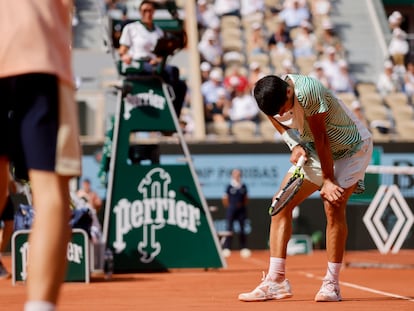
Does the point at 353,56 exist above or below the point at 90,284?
above

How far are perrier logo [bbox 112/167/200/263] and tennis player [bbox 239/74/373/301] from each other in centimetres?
458

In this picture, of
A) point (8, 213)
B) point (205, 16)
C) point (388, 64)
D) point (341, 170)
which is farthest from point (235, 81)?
point (341, 170)

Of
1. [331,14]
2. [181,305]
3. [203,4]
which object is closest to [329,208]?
[181,305]

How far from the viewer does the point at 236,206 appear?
1992cm

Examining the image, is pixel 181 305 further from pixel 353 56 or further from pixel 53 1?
pixel 353 56

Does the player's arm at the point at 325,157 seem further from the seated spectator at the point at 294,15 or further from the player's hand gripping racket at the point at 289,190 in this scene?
the seated spectator at the point at 294,15

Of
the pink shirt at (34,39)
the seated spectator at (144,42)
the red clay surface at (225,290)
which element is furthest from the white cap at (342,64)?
the pink shirt at (34,39)

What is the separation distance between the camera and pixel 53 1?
187 inches

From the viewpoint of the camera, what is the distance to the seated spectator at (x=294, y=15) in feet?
83.3

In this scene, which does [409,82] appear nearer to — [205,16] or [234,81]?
[234,81]

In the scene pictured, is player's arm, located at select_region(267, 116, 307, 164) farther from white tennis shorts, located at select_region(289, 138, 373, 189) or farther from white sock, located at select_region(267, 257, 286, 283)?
white sock, located at select_region(267, 257, 286, 283)

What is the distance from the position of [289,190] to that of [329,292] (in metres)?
0.85

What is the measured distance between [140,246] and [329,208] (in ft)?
16.7

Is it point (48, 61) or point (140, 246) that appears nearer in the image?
point (48, 61)
